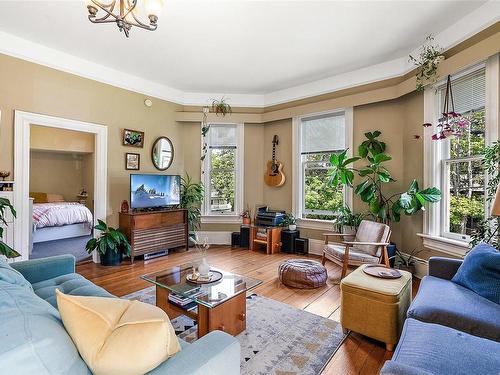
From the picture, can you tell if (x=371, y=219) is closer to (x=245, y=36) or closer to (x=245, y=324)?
(x=245, y=324)

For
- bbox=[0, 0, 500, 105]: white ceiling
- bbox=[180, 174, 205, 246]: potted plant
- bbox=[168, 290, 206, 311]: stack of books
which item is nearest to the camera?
bbox=[168, 290, 206, 311]: stack of books

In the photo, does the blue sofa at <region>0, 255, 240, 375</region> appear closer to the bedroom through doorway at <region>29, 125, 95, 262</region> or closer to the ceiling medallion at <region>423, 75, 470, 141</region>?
the ceiling medallion at <region>423, 75, 470, 141</region>

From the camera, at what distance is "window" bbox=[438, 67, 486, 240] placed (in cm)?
279

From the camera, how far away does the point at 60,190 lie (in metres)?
7.01

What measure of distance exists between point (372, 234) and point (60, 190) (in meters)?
7.56

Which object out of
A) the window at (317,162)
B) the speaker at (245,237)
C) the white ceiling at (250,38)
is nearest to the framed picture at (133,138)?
the white ceiling at (250,38)

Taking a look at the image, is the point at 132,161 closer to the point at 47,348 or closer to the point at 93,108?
the point at 93,108

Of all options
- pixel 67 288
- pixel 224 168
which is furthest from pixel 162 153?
pixel 67 288

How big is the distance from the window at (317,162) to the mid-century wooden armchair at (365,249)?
89cm

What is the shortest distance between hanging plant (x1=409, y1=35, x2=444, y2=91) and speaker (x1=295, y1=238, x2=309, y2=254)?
2.76 m

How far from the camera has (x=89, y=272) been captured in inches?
141

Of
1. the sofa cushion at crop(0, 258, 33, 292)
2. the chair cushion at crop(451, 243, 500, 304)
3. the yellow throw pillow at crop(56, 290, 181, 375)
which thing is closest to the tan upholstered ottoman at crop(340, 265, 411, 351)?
the chair cushion at crop(451, 243, 500, 304)

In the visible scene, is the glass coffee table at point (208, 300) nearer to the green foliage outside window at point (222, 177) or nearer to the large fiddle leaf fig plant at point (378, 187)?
the large fiddle leaf fig plant at point (378, 187)

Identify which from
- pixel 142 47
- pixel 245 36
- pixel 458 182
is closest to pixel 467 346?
pixel 458 182
